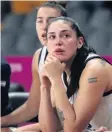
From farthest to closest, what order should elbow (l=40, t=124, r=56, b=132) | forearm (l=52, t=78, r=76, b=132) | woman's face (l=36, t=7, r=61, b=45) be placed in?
woman's face (l=36, t=7, r=61, b=45) → elbow (l=40, t=124, r=56, b=132) → forearm (l=52, t=78, r=76, b=132)

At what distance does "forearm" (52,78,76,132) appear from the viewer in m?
2.61

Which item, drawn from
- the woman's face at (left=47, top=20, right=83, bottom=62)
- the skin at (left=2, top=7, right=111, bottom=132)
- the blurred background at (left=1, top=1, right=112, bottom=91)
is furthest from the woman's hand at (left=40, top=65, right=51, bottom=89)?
the blurred background at (left=1, top=1, right=112, bottom=91)

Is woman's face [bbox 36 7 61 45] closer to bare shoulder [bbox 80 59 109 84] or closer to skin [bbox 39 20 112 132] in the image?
skin [bbox 39 20 112 132]

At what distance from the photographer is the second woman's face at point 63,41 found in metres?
2.71

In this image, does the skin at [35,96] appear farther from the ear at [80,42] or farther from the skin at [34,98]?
the ear at [80,42]

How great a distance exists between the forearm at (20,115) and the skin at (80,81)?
529mm

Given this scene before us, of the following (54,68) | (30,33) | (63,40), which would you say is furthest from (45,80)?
(30,33)

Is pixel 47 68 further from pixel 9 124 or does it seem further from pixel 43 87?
pixel 9 124

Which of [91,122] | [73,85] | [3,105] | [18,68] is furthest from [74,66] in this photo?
[18,68]

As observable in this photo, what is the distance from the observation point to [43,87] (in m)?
2.81

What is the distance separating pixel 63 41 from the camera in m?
2.71

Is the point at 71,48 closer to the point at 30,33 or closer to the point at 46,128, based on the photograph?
the point at 46,128

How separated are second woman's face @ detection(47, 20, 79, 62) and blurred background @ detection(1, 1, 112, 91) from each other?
184cm

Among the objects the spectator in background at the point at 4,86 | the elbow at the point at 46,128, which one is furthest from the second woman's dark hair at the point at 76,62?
the spectator in background at the point at 4,86
